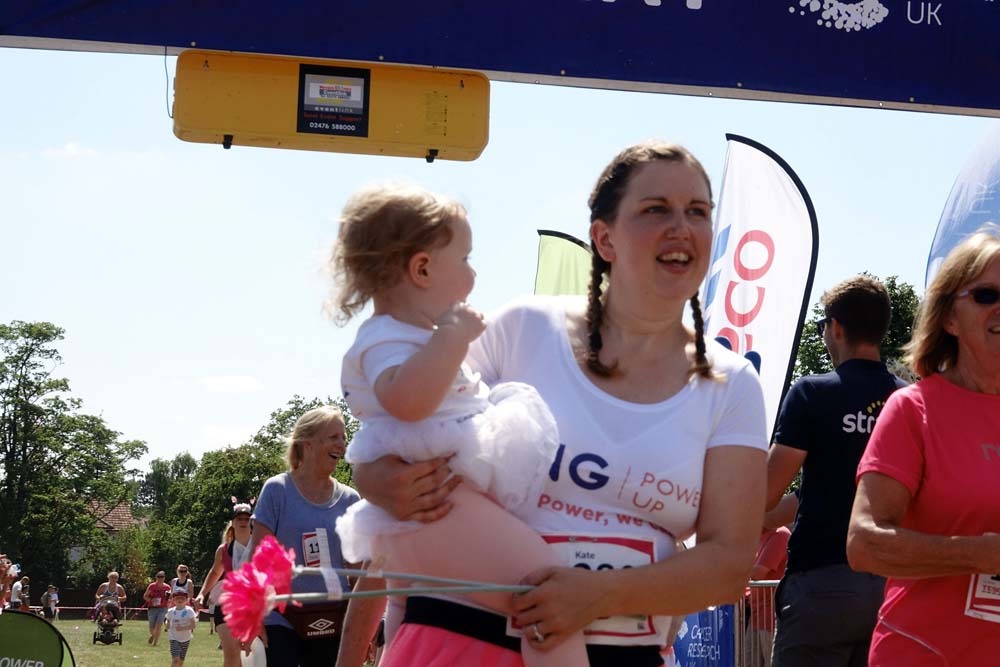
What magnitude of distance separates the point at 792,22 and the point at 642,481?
12.2 feet

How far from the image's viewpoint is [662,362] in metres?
2.61

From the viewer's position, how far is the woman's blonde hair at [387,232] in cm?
256

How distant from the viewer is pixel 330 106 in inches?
213

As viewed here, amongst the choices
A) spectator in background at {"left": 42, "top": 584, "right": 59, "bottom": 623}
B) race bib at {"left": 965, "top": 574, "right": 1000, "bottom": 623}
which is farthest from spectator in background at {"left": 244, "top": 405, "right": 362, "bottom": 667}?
spectator in background at {"left": 42, "top": 584, "right": 59, "bottom": 623}

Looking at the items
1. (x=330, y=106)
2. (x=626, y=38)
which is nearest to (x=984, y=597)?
(x=626, y=38)

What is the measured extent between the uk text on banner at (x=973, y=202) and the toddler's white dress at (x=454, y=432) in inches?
176

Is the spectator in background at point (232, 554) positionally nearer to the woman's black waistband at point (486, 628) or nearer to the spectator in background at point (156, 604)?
the woman's black waistband at point (486, 628)

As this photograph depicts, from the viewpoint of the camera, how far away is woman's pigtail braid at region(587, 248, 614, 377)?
2.56 metres

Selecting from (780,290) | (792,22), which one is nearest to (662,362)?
(792,22)

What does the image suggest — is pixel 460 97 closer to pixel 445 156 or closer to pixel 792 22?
pixel 445 156

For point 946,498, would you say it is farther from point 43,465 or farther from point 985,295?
point 43,465

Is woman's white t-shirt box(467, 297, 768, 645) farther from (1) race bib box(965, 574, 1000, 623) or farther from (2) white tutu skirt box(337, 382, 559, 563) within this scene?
(1) race bib box(965, 574, 1000, 623)

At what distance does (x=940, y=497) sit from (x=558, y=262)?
7948mm

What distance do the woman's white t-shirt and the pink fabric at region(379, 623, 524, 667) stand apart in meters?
0.18
